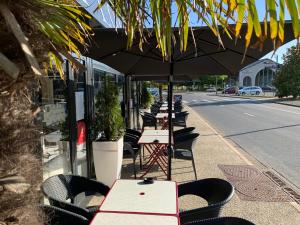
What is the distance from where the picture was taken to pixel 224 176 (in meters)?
7.20

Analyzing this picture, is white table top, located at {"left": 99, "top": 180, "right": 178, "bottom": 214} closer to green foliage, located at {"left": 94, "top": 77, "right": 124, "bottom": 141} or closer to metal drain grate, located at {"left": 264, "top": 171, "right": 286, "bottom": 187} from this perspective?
green foliage, located at {"left": 94, "top": 77, "right": 124, "bottom": 141}

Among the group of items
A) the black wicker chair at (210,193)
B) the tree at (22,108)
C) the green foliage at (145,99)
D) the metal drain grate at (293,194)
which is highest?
the tree at (22,108)

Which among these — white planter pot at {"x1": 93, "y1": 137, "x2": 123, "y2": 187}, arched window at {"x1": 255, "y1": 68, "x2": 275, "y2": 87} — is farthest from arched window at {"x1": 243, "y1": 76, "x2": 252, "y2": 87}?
white planter pot at {"x1": 93, "y1": 137, "x2": 123, "y2": 187}

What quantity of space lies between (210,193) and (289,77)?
1713 inches

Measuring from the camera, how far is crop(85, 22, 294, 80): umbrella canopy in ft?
14.8

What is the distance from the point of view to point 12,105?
1541 millimetres

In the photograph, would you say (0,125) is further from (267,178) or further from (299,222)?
(267,178)

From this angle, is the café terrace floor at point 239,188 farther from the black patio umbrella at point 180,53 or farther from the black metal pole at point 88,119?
the black patio umbrella at point 180,53

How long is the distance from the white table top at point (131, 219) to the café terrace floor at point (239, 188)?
8.25ft

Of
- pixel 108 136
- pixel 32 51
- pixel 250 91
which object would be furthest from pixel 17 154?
pixel 250 91

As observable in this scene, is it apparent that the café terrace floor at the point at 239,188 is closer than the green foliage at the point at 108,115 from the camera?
Yes

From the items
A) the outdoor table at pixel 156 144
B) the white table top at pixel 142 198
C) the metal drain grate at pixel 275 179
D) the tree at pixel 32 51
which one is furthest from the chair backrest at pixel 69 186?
the metal drain grate at pixel 275 179

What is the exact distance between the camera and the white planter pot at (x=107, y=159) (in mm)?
6211

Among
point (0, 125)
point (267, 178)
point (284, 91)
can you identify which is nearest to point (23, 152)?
point (0, 125)
